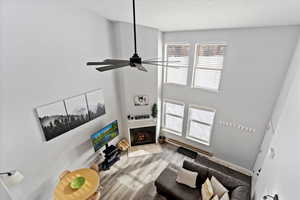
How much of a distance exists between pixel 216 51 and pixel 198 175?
3.47m

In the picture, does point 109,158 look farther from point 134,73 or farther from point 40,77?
point 40,77

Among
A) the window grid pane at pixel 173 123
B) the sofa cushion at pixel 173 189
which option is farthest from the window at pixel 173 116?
the sofa cushion at pixel 173 189

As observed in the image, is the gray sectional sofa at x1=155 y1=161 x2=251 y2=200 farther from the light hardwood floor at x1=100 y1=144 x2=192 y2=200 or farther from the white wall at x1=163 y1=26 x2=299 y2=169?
the white wall at x1=163 y1=26 x2=299 y2=169

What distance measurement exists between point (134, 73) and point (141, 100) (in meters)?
0.99

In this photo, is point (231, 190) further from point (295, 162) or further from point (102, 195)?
point (102, 195)

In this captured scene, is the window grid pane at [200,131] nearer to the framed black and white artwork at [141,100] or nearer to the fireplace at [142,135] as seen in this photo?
the fireplace at [142,135]

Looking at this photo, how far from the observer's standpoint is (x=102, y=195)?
11.7 ft

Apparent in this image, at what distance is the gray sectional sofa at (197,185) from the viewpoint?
2720 mm

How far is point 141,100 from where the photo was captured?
4762 mm

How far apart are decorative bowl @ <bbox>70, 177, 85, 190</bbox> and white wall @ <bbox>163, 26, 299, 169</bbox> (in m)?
3.81

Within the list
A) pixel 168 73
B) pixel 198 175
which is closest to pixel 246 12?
pixel 168 73

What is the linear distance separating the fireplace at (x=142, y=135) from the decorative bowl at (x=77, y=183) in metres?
2.19

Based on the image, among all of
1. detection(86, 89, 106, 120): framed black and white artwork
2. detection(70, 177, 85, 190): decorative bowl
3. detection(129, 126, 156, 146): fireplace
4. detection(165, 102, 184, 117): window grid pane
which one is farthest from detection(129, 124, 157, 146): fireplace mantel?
detection(70, 177, 85, 190): decorative bowl

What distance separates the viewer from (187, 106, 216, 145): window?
448cm
